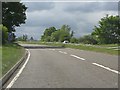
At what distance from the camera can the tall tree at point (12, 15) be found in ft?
219

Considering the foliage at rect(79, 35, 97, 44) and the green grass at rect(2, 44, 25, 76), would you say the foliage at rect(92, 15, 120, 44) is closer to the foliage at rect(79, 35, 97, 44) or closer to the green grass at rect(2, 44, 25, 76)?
the foliage at rect(79, 35, 97, 44)

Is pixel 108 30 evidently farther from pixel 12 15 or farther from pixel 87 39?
pixel 12 15

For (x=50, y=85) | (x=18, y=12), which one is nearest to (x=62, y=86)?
(x=50, y=85)

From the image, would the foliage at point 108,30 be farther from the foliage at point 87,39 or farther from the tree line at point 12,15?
the tree line at point 12,15

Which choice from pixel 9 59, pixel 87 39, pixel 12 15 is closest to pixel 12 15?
pixel 12 15

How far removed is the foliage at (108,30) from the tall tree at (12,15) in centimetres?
4169

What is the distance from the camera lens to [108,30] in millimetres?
107688

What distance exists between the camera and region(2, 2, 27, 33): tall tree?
66688mm

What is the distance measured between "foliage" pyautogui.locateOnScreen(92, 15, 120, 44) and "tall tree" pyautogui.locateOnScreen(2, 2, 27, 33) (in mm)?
41686

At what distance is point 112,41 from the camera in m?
106

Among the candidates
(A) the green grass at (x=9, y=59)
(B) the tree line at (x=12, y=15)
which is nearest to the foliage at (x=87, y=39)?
(B) the tree line at (x=12, y=15)

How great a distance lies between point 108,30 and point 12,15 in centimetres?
4709

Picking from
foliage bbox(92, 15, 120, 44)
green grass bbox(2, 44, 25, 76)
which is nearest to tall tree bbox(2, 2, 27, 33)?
green grass bbox(2, 44, 25, 76)

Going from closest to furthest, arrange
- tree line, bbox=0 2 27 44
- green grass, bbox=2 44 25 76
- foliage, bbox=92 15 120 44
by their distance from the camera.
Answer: green grass, bbox=2 44 25 76, tree line, bbox=0 2 27 44, foliage, bbox=92 15 120 44
